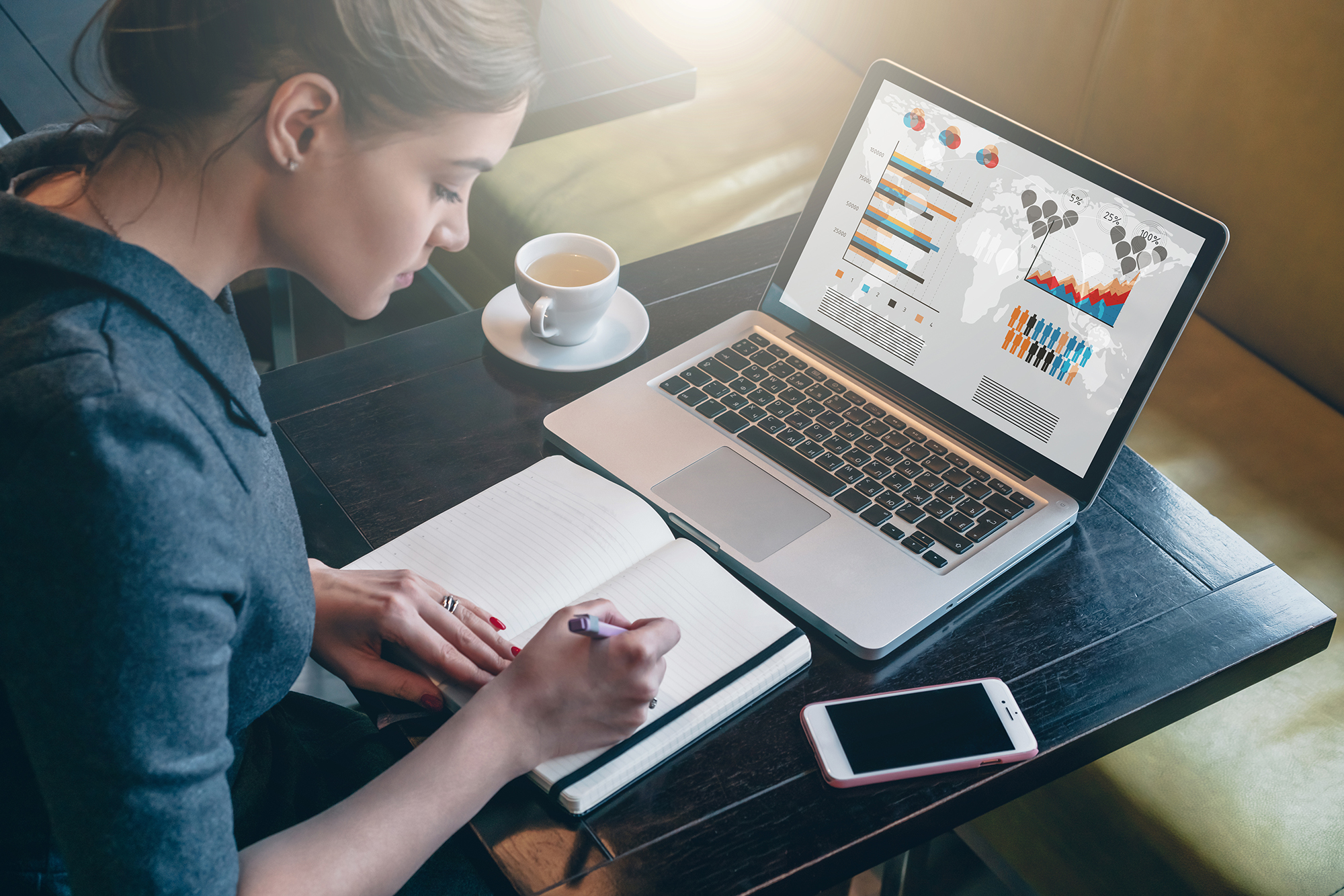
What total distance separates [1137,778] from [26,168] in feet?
3.72

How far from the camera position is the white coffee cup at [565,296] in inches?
38.8

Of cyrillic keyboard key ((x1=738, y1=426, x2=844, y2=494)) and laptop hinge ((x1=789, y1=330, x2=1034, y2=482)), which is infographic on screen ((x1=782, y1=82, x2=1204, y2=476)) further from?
cyrillic keyboard key ((x1=738, y1=426, x2=844, y2=494))

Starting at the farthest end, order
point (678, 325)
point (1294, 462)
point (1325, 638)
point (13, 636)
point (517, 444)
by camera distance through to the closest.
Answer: point (1294, 462), point (678, 325), point (517, 444), point (1325, 638), point (13, 636)

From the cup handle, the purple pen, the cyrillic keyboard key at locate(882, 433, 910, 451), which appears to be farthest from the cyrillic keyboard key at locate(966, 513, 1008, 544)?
the cup handle

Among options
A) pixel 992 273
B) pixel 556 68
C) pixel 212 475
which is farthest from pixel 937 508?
pixel 556 68

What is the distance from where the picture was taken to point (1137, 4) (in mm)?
1402

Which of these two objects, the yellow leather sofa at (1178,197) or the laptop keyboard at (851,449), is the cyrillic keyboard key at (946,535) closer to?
the laptop keyboard at (851,449)

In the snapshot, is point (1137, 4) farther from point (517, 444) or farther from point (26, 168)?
point (26, 168)

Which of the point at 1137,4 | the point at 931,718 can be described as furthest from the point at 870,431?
the point at 1137,4

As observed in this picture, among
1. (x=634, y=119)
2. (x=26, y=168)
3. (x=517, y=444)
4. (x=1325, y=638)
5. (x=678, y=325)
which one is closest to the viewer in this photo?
(x=26, y=168)

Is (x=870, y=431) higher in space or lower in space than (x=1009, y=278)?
lower

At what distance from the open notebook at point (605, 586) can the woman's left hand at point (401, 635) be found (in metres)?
0.02

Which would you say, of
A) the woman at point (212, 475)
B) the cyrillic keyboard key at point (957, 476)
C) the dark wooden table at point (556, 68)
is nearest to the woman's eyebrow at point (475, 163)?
the woman at point (212, 475)

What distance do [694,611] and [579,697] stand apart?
14 cm
